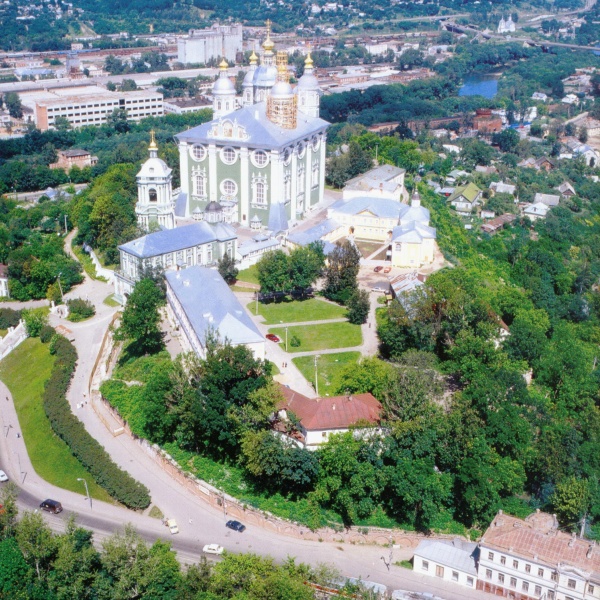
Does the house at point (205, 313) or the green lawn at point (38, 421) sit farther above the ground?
the house at point (205, 313)

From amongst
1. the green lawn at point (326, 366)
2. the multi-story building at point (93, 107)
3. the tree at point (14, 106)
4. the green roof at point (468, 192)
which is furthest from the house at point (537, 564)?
the tree at point (14, 106)

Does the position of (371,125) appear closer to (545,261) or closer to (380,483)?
(545,261)

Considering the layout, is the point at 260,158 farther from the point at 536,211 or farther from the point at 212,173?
the point at 536,211

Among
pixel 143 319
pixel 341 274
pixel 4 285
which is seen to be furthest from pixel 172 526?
pixel 4 285

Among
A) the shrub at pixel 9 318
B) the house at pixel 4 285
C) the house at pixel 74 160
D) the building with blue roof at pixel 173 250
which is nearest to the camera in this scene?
the building with blue roof at pixel 173 250

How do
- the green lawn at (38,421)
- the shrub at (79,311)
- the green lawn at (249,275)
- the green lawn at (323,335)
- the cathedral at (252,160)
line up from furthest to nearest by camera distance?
1. the cathedral at (252,160)
2. the green lawn at (249,275)
3. the shrub at (79,311)
4. the green lawn at (323,335)
5. the green lawn at (38,421)

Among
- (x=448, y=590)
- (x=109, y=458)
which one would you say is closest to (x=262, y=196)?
(x=109, y=458)

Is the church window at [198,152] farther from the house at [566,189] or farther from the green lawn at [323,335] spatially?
the house at [566,189]
